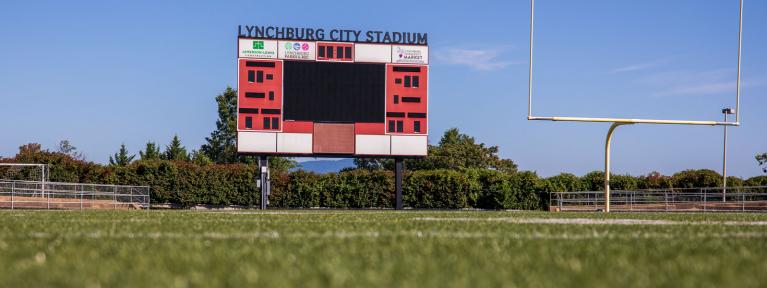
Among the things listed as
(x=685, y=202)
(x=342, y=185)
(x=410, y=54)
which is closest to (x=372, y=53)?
(x=410, y=54)

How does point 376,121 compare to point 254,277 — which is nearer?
point 254,277

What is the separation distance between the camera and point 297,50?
3175 centimetres

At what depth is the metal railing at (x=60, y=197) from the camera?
24947mm

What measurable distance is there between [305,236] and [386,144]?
2697cm

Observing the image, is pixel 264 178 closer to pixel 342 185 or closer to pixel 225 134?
pixel 342 185

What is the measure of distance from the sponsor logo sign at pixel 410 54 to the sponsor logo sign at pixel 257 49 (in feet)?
15.2

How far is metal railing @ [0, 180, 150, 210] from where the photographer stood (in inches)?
982

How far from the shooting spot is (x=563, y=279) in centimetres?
285

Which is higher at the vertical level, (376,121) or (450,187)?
(376,121)

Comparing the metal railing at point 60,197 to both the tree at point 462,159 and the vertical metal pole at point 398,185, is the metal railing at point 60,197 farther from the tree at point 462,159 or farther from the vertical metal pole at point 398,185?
the tree at point 462,159

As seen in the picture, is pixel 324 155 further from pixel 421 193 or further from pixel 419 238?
pixel 419 238

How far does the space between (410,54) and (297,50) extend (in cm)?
444

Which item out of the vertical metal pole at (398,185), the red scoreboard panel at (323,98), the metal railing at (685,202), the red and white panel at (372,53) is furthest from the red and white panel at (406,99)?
the metal railing at (685,202)

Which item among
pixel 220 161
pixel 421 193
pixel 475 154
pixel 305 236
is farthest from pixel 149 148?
pixel 305 236
